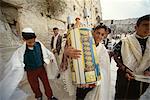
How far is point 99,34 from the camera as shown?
751 millimetres

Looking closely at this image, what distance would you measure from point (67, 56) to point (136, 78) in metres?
0.27

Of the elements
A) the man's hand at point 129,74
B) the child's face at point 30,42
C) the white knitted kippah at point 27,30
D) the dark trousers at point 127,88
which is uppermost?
the white knitted kippah at point 27,30

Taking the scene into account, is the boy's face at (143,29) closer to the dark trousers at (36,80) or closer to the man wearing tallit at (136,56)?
the man wearing tallit at (136,56)

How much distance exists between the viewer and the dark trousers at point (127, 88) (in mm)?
835

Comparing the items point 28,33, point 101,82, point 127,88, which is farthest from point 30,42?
point 127,88

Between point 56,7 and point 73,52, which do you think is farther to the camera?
point 56,7

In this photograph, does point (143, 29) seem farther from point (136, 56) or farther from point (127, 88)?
point (127, 88)

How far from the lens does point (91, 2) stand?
0.92 meters

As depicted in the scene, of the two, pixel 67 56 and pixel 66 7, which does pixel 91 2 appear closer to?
pixel 66 7

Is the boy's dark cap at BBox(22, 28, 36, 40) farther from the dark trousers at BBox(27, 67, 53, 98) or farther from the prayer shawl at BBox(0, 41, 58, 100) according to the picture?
the dark trousers at BBox(27, 67, 53, 98)

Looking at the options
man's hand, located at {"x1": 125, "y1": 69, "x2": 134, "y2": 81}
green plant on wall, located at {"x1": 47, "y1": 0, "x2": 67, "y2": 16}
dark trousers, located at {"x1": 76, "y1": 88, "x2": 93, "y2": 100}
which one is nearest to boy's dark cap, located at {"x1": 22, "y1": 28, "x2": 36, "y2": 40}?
green plant on wall, located at {"x1": 47, "y1": 0, "x2": 67, "y2": 16}

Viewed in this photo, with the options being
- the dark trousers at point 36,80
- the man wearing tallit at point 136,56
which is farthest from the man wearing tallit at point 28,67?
the man wearing tallit at point 136,56

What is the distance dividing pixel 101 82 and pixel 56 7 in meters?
0.30

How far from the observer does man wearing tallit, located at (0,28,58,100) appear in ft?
2.34
